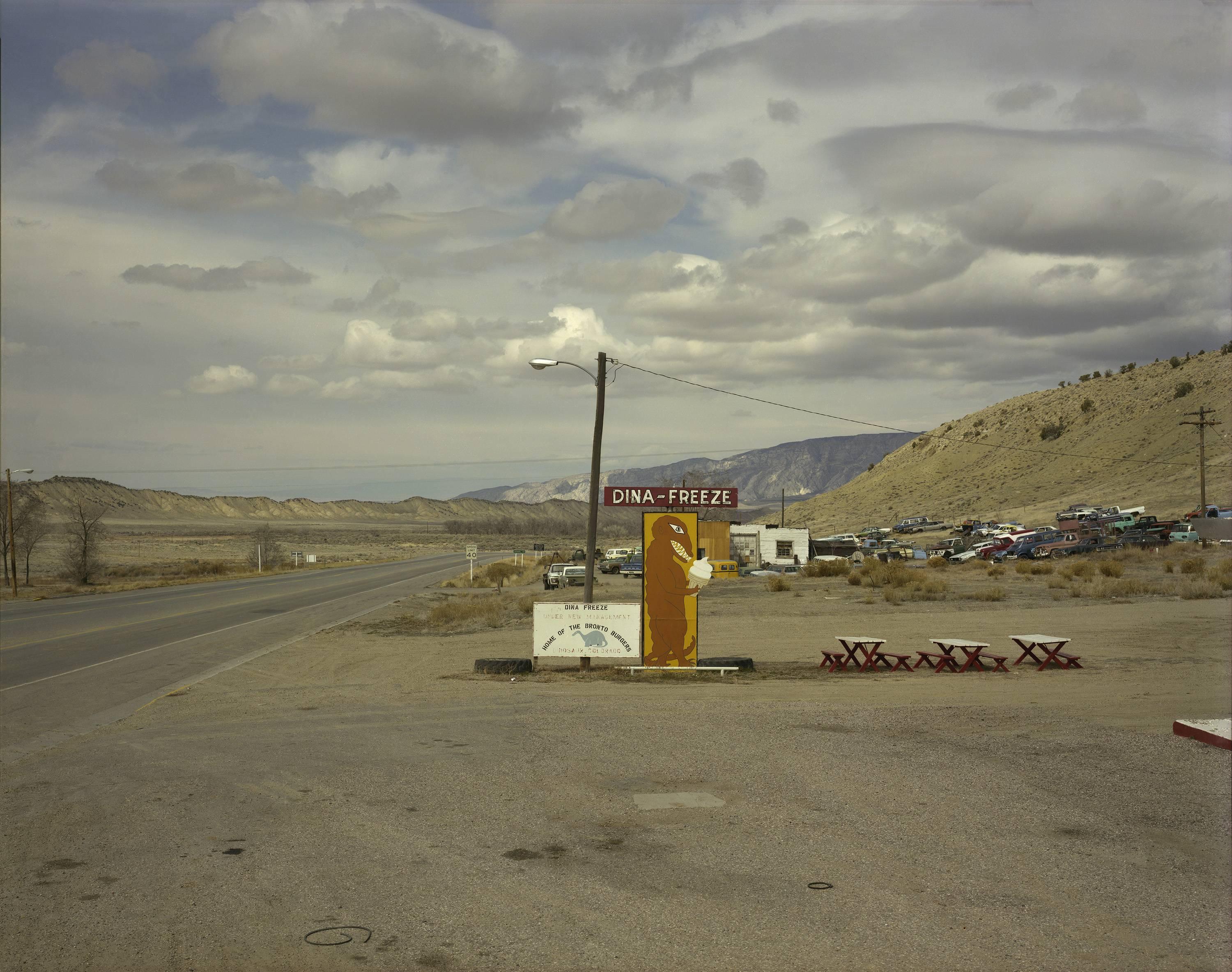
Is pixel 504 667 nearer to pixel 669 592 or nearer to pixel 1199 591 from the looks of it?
pixel 669 592

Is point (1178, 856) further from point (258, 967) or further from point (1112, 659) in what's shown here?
point (1112, 659)

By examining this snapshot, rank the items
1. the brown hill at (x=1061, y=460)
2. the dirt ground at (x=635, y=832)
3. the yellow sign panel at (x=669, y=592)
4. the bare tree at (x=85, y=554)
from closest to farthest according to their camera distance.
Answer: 1. the dirt ground at (x=635, y=832)
2. the yellow sign panel at (x=669, y=592)
3. the bare tree at (x=85, y=554)
4. the brown hill at (x=1061, y=460)

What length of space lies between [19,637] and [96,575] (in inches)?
1687

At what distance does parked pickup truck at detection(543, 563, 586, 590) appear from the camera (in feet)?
168

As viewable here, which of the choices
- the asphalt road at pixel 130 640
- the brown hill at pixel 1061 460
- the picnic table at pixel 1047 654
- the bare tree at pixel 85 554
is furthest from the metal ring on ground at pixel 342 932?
the brown hill at pixel 1061 460

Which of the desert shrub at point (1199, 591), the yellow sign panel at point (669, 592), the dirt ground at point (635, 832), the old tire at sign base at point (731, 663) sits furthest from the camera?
the desert shrub at point (1199, 591)

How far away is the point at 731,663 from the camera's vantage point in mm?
19281

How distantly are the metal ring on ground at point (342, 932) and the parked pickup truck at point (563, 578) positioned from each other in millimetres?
44330

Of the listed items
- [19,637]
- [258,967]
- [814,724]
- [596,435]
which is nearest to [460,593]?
[19,637]

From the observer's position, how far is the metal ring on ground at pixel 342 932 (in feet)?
19.6

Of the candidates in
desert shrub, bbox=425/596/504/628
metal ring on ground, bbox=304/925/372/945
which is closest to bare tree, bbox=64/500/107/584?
desert shrub, bbox=425/596/504/628

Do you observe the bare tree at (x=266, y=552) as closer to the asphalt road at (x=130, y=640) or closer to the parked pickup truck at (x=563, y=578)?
the asphalt road at (x=130, y=640)

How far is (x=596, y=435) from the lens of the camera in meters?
24.2

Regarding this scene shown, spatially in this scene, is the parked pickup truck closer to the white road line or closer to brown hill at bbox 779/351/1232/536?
the white road line
